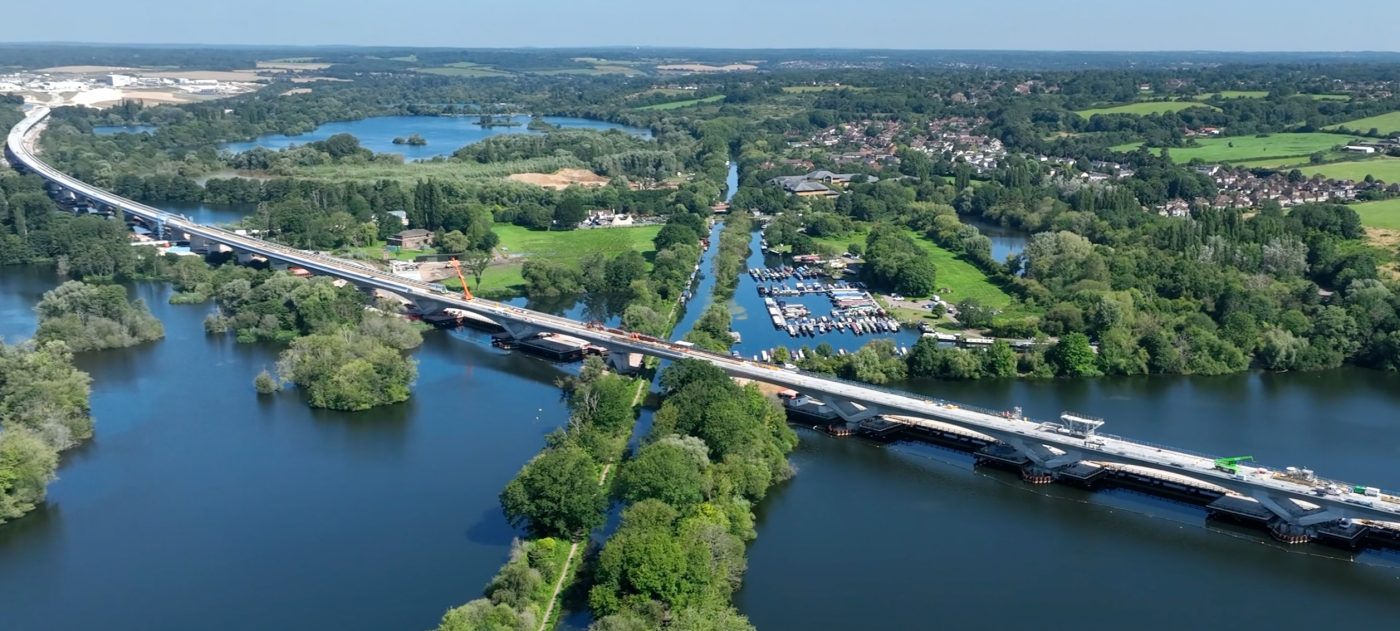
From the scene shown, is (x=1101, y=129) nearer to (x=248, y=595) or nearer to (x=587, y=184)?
(x=587, y=184)

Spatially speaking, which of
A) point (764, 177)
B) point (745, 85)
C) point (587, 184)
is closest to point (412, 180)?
point (587, 184)

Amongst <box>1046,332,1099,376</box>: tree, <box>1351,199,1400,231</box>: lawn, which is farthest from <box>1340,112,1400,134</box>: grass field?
<box>1046,332,1099,376</box>: tree

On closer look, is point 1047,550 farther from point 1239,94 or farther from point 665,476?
point 1239,94

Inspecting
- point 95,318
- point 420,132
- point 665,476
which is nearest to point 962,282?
point 665,476

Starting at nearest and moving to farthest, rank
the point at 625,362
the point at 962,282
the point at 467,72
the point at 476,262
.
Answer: the point at 625,362
the point at 962,282
the point at 476,262
the point at 467,72

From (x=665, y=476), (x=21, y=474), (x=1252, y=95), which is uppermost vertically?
(x=1252, y=95)

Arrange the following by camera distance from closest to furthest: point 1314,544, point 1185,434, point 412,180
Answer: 1. point 1314,544
2. point 1185,434
3. point 412,180
